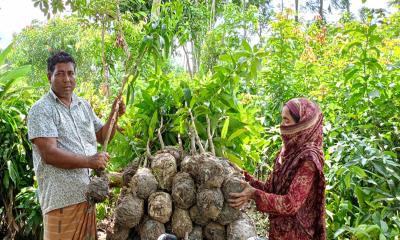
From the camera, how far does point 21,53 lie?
17469 millimetres

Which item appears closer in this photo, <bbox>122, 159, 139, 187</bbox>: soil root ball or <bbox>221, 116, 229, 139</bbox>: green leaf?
<bbox>122, 159, 139, 187</bbox>: soil root ball

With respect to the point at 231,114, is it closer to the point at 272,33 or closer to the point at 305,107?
the point at 305,107

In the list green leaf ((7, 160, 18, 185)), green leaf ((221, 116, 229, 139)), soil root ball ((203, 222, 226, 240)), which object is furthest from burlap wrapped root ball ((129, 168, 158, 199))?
green leaf ((7, 160, 18, 185))

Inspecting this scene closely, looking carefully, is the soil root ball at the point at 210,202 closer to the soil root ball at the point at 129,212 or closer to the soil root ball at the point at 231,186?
the soil root ball at the point at 231,186

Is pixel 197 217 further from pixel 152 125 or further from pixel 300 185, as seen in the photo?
pixel 152 125

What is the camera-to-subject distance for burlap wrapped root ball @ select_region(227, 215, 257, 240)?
2.24 meters

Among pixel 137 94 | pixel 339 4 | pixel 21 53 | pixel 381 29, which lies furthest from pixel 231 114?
pixel 339 4

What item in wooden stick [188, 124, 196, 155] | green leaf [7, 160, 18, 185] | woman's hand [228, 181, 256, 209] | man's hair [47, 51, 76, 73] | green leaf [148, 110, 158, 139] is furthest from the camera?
green leaf [7, 160, 18, 185]

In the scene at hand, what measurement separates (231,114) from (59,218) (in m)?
1.33

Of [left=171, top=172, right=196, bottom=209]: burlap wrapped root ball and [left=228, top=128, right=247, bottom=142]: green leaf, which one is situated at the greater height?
[left=228, top=128, right=247, bottom=142]: green leaf

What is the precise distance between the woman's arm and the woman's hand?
0.46 ft

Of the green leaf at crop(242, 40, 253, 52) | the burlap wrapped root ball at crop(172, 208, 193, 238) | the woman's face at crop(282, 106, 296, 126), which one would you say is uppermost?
the green leaf at crop(242, 40, 253, 52)

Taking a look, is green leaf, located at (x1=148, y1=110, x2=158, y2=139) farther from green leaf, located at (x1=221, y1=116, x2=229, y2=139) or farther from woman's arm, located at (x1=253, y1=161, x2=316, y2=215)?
woman's arm, located at (x1=253, y1=161, x2=316, y2=215)

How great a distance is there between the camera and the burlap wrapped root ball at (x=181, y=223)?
2.27 metres
